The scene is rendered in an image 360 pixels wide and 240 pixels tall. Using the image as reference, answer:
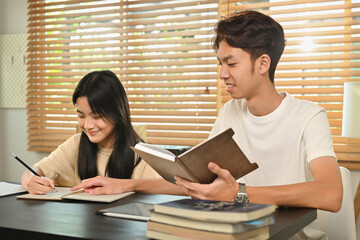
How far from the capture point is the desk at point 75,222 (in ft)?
4.15

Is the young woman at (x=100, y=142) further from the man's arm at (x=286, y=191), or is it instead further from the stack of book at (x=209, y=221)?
the stack of book at (x=209, y=221)

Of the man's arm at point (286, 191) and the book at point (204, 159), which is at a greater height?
the book at point (204, 159)

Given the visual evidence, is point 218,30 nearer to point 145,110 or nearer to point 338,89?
point 338,89

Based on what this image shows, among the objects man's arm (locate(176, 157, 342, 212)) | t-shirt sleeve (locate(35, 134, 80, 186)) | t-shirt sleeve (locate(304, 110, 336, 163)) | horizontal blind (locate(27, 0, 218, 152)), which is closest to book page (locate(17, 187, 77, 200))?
t-shirt sleeve (locate(35, 134, 80, 186))

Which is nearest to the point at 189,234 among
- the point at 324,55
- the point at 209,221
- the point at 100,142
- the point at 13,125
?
the point at 209,221

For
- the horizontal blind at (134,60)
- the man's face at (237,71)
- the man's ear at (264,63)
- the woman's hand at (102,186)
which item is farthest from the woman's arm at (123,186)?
the horizontal blind at (134,60)

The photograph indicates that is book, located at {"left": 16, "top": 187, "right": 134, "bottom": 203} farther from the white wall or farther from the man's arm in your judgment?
the white wall

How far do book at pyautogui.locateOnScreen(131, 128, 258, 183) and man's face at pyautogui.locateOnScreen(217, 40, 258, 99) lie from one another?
46 cm

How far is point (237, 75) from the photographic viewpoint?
73.2 inches

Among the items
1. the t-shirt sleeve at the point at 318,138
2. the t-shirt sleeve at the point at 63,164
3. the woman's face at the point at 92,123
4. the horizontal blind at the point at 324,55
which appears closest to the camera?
the t-shirt sleeve at the point at 318,138

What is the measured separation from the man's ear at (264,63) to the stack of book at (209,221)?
32.5 inches

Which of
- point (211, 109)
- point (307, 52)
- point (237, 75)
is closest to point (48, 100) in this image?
point (211, 109)

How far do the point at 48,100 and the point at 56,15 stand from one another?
2.61ft

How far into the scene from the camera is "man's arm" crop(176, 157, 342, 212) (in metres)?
1.47
